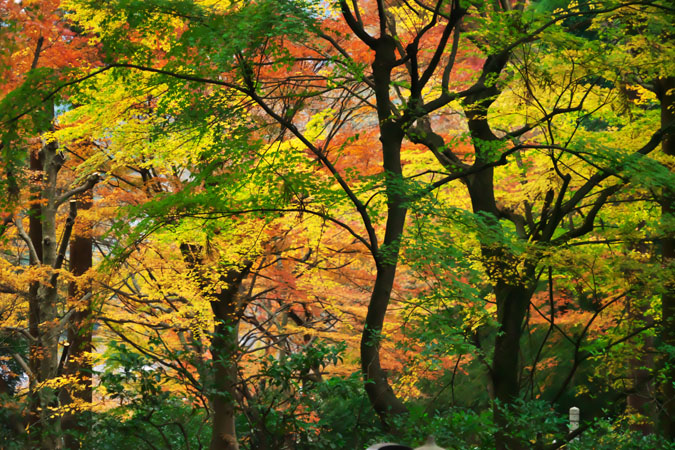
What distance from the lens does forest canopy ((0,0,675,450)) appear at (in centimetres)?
475

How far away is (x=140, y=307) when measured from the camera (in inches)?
472

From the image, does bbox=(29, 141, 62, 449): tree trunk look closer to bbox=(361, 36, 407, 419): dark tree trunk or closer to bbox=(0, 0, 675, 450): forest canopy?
bbox=(0, 0, 675, 450): forest canopy

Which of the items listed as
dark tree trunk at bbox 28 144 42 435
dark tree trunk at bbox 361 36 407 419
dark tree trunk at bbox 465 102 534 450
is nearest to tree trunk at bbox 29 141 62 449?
dark tree trunk at bbox 28 144 42 435

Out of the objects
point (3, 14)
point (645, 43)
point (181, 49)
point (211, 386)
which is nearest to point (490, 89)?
point (645, 43)

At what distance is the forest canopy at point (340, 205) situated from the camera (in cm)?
475

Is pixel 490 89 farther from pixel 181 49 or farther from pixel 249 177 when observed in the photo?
pixel 181 49

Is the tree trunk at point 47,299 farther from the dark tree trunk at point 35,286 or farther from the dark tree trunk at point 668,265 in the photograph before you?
the dark tree trunk at point 668,265

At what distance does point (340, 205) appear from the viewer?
277 inches

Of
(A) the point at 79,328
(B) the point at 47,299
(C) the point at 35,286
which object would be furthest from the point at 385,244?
(C) the point at 35,286

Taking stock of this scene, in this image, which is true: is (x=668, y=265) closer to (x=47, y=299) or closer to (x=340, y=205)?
(x=340, y=205)

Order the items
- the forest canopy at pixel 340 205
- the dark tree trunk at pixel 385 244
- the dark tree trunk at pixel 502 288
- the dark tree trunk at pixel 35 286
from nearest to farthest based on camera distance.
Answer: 1. the forest canopy at pixel 340 205
2. the dark tree trunk at pixel 385 244
3. the dark tree trunk at pixel 502 288
4. the dark tree trunk at pixel 35 286

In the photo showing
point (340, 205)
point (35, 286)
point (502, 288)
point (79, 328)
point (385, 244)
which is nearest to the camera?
point (385, 244)

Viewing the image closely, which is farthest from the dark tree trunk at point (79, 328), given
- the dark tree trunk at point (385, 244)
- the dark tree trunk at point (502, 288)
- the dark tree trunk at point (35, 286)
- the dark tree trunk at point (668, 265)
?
the dark tree trunk at point (668, 265)

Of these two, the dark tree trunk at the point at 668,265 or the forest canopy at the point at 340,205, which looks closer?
the forest canopy at the point at 340,205
